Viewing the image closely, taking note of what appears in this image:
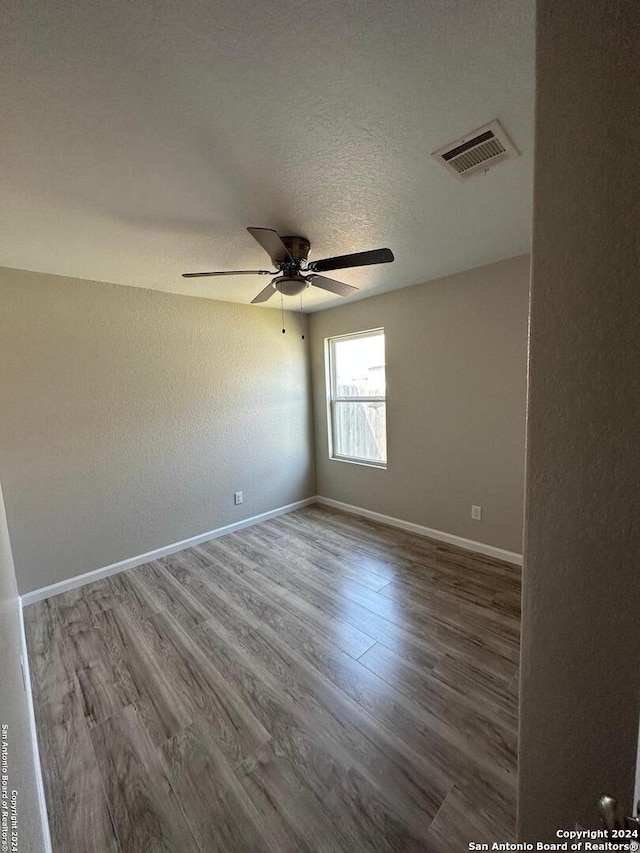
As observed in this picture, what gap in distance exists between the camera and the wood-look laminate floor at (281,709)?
1.15m

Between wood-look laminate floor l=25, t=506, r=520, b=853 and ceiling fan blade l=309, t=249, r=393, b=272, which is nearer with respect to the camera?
wood-look laminate floor l=25, t=506, r=520, b=853

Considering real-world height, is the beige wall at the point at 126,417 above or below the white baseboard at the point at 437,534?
above

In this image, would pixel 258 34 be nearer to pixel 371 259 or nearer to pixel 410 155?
pixel 410 155

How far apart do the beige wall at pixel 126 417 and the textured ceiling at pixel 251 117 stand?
693 mm

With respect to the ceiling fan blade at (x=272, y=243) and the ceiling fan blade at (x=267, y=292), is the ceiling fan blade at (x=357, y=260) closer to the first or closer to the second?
the ceiling fan blade at (x=272, y=243)

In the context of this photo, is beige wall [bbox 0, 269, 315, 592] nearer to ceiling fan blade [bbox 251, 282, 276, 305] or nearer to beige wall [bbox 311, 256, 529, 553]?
ceiling fan blade [bbox 251, 282, 276, 305]

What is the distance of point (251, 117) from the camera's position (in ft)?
3.83

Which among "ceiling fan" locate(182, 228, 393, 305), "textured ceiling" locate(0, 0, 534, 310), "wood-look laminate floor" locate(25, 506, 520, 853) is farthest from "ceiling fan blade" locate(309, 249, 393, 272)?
"wood-look laminate floor" locate(25, 506, 520, 853)

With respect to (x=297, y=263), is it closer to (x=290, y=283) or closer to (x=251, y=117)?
(x=290, y=283)

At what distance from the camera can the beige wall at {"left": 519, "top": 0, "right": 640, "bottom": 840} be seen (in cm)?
52

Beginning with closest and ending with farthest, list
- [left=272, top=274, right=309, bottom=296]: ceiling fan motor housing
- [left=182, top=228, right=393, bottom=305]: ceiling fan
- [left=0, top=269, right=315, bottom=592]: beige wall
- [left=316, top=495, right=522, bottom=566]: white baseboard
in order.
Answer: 1. [left=182, top=228, right=393, bottom=305]: ceiling fan
2. [left=272, top=274, right=309, bottom=296]: ceiling fan motor housing
3. [left=0, top=269, right=315, bottom=592]: beige wall
4. [left=316, top=495, right=522, bottom=566]: white baseboard

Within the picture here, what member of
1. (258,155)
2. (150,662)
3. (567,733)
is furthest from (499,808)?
(258,155)

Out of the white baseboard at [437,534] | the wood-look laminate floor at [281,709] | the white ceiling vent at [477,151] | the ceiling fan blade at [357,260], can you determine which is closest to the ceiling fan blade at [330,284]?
the ceiling fan blade at [357,260]

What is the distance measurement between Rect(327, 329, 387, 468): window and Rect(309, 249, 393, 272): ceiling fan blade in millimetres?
1701
